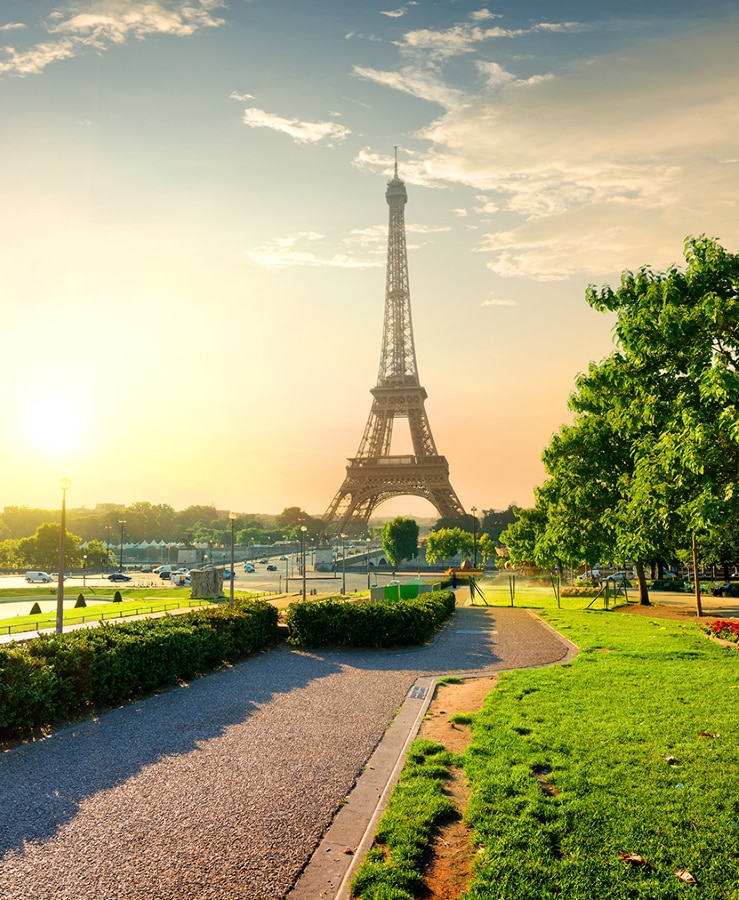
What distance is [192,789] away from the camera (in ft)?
24.4

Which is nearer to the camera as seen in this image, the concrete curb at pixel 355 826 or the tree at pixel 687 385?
the concrete curb at pixel 355 826

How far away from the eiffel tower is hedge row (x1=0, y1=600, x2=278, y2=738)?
208 ft

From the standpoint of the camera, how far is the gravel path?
5.52 m

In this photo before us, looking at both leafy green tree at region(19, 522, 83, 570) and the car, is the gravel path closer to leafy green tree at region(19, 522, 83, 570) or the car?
the car

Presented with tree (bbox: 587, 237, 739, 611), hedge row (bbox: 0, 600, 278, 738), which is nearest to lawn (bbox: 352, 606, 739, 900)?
tree (bbox: 587, 237, 739, 611)

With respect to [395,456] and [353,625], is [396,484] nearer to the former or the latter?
[395,456]

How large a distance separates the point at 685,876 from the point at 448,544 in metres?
77.4

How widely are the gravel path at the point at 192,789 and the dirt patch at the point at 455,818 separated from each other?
89 cm

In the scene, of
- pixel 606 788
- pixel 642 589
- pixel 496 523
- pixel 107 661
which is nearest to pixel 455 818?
pixel 606 788

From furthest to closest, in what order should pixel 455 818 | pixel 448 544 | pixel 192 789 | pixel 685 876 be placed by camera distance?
1. pixel 448 544
2. pixel 192 789
3. pixel 455 818
4. pixel 685 876

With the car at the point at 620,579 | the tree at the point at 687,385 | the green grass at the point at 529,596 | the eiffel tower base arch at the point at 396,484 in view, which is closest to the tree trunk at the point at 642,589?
the green grass at the point at 529,596

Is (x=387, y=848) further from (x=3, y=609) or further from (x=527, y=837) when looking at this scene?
(x=3, y=609)

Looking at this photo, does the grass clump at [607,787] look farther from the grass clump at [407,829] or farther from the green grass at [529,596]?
the green grass at [529,596]

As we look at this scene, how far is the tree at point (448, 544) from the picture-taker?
81.7 m
